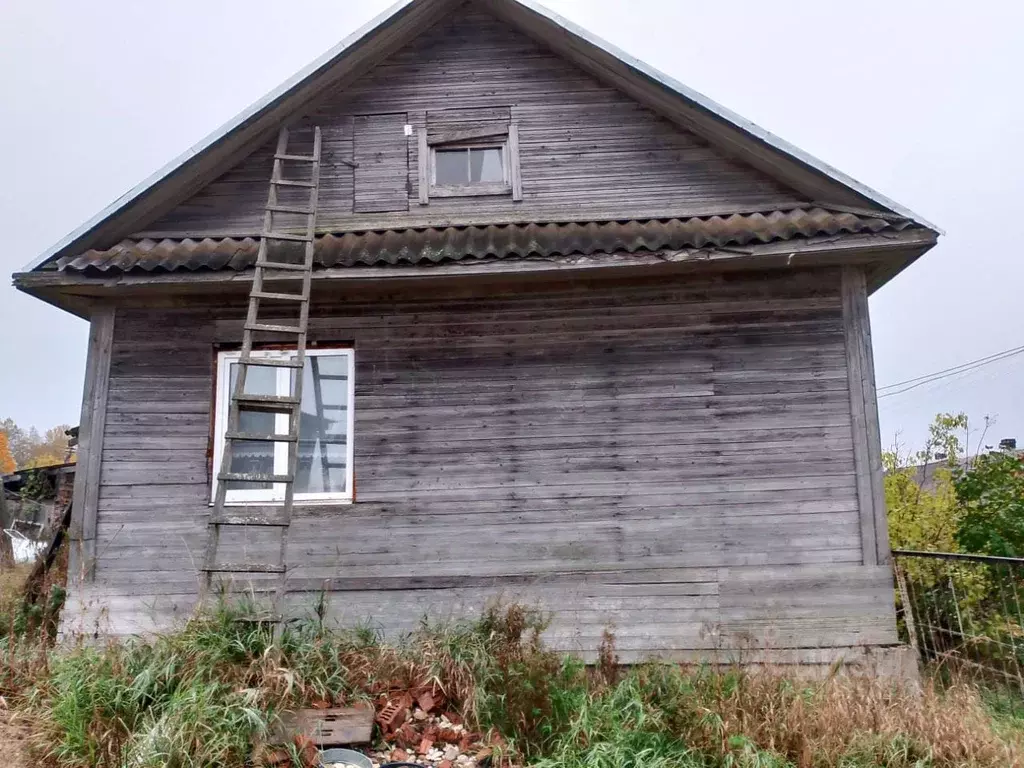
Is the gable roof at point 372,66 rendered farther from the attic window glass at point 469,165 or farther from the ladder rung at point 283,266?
the ladder rung at point 283,266

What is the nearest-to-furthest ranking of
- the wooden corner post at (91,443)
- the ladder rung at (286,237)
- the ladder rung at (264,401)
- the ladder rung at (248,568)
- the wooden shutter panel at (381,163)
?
the ladder rung at (248,568)
the ladder rung at (264,401)
the ladder rung at (286,237)
the wooden corner post at (91,443)
the wooden shutter panel at (381,163)

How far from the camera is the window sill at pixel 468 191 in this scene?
700cm

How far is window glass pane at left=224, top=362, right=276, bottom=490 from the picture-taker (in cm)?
637

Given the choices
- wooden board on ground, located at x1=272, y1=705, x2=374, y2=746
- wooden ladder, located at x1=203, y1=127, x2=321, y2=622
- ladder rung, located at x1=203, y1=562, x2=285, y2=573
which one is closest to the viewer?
wooden board on ground, located at x1=272, y1=705, x2=374, y2=746

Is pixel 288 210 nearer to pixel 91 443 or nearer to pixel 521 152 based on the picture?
pixel 521 152

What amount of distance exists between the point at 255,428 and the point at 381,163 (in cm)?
295

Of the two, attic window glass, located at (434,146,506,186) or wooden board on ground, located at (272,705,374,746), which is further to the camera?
attic window glass, located at (434,146,506,186)

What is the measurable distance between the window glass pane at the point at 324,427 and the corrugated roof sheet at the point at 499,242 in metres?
1.07

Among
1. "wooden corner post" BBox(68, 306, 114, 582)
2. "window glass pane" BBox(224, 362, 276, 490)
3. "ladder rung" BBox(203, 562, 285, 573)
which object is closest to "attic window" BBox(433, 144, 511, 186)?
"window glass pane" BBox(224, 362, 276, 490)

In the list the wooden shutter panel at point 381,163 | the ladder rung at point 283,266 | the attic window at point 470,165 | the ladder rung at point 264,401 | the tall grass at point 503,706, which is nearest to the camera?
the tall grass at point 503,706

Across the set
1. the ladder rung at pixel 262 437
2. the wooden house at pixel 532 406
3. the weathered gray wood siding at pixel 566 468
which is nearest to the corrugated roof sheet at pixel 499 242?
the wooden house at pixel 532 406

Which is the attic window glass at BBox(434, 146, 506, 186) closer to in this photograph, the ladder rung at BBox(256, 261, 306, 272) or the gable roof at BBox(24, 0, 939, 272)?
the gable roof at BBox(24, 0, 939, 272)

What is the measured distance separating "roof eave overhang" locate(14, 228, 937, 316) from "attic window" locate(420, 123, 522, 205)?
1.28 metres

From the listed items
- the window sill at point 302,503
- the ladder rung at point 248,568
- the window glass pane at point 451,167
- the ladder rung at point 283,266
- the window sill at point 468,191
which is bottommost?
the ladder rung at point 248,568
